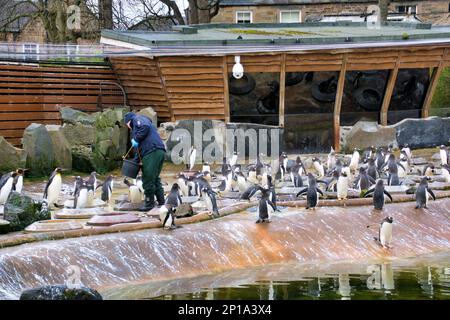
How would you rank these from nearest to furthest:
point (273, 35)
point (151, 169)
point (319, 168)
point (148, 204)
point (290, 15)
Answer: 1. point (151, 169)
2. point (148, 204)
3. point (319, 168)
4. point (273, 35)
5. point (290, 15)

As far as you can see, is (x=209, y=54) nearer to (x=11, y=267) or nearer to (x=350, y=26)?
(x=350, y=26)

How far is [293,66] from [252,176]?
17.7 feet

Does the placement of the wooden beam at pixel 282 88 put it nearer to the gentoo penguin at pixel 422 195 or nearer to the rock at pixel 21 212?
the gentoo penguin at pixel 422 195

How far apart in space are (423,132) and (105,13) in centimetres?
1197

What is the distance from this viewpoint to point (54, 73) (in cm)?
2342

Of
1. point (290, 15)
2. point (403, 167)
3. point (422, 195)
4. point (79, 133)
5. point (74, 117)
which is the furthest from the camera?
point (290, 15)

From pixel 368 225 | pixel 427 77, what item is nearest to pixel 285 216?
pixel 368 225

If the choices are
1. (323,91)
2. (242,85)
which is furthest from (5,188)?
(323,91)

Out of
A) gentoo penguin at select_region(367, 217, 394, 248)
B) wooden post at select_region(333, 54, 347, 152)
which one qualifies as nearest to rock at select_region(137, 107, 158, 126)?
wooden post at select_region(333, 54, 347, 152)

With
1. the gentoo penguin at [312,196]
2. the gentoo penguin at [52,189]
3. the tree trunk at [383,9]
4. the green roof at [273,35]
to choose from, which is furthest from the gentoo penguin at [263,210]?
the tree trunk at [383,9]

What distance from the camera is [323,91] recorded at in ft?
82.2

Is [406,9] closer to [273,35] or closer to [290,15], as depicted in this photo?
[290,15]

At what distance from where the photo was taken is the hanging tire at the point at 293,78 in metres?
24.7

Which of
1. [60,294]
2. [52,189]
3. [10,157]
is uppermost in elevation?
[10,157]
